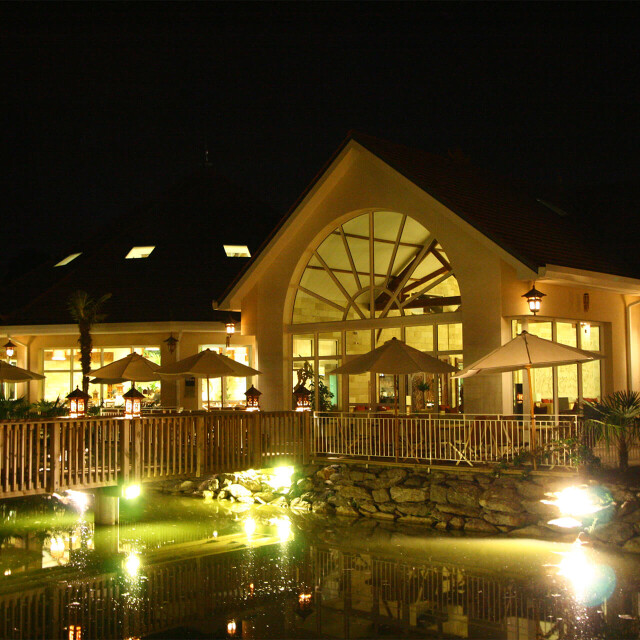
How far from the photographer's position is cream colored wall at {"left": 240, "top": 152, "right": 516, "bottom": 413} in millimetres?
16812

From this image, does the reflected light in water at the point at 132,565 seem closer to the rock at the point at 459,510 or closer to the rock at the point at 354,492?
the rock at the point at 354,492

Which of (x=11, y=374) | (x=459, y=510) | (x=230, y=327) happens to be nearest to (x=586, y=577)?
(x=459, y=510)

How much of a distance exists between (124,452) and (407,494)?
17.5 ft

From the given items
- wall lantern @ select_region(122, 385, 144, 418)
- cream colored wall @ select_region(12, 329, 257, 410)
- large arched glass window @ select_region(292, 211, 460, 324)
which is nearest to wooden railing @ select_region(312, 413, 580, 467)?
large arched glass window @ select_region(292, 211, 460, 324)

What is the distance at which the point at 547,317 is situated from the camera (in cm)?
1719

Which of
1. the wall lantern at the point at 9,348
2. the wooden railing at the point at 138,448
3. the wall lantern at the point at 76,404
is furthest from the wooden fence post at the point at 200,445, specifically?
the wall lantern at the point at 9,348

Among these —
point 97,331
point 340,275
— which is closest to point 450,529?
point 340,275

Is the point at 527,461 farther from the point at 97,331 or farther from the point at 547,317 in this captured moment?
the point at 97,331

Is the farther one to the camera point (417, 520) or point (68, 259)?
point (68, 259)

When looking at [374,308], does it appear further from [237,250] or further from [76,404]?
[237,250]

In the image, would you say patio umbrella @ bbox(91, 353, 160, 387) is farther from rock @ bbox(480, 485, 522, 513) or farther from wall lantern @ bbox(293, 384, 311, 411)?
rock @ bbox(480, 485, 522, 513)

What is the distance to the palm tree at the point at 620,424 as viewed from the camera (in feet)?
44.6

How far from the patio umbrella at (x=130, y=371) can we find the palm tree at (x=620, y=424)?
33.0 feet

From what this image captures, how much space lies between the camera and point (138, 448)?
15.0 m
